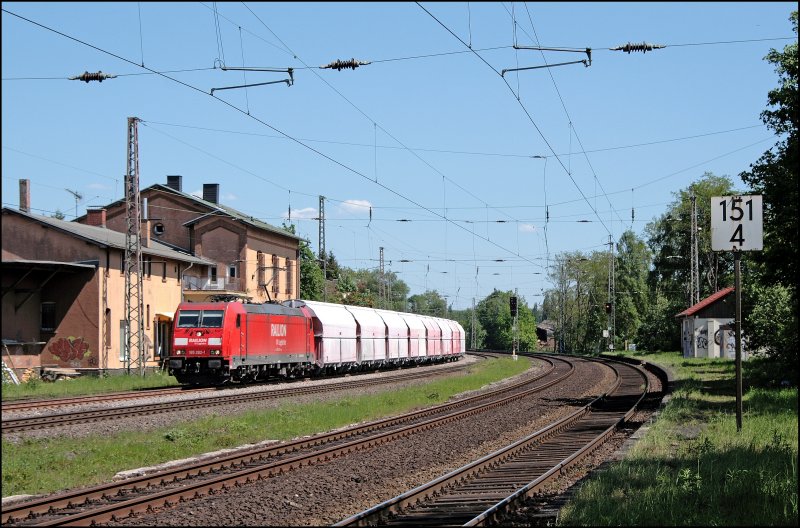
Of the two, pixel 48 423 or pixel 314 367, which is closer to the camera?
pixel 48 423

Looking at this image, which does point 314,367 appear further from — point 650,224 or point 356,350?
point 650,224

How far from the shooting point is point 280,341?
37625mm

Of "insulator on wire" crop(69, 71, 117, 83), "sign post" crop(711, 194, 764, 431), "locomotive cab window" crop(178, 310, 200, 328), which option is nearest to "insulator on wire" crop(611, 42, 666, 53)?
"sign post" crop(711, 194, 764, 431)

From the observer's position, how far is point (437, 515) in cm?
1098

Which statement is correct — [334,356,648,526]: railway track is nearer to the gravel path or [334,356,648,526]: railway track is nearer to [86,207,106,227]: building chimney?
the gravel path

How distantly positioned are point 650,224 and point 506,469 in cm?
9358

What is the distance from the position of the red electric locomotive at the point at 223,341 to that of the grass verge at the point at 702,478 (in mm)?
17798

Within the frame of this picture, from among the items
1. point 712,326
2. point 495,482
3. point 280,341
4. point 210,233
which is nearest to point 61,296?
point 280,341

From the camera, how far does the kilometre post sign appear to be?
16.2 m

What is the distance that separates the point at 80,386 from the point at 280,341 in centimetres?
821

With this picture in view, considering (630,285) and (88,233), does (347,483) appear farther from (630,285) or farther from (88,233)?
(630,285)

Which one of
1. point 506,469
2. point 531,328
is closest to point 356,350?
point 506,469

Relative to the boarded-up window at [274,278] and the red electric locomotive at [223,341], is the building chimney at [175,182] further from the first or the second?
the red electric locomotive at [223,341]

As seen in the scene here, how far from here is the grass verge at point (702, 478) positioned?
372 inches
